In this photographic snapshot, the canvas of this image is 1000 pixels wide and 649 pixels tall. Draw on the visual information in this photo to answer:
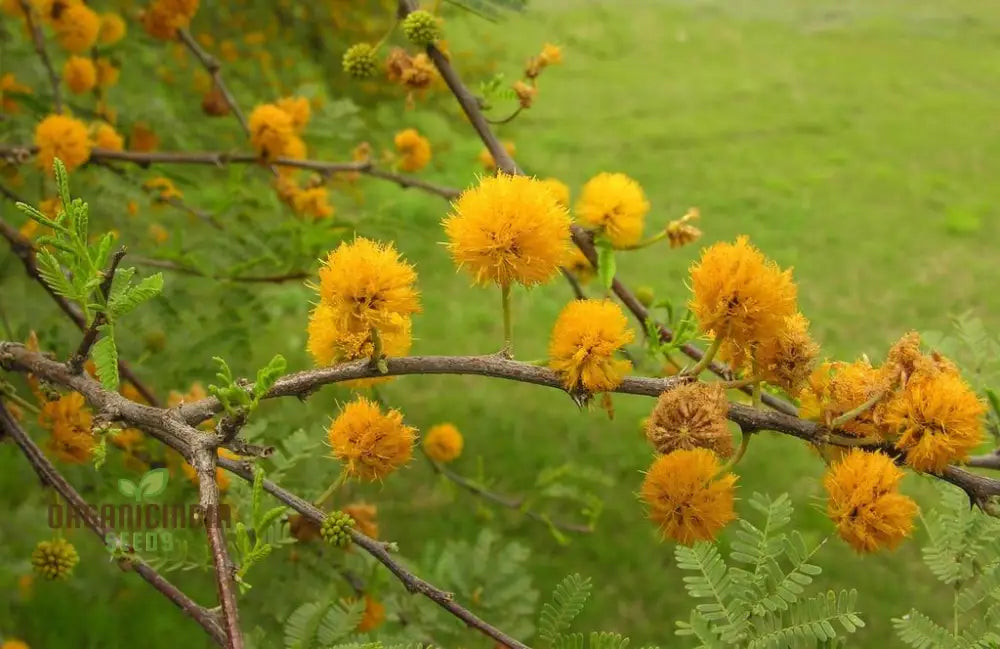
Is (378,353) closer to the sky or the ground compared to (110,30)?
closer to the ground

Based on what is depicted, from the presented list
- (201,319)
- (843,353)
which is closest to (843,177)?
(843,353)

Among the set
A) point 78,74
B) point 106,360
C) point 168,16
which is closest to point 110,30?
point 78,74

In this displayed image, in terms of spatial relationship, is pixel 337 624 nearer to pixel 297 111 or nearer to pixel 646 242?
pixel 646 242

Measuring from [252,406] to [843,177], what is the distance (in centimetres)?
592

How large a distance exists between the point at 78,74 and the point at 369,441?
1749 millimetres

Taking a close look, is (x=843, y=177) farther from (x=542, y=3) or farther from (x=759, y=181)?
(x=542, y=3)

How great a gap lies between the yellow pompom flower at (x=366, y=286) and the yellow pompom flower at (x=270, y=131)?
1202mm

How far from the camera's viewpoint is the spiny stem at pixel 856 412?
771mm

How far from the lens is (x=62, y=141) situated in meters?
1.64

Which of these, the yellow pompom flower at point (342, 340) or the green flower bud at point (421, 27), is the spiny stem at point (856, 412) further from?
the green flower bud at point (421, 27)

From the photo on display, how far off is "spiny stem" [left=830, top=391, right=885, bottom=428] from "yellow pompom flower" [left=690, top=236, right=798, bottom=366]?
0.33 feet

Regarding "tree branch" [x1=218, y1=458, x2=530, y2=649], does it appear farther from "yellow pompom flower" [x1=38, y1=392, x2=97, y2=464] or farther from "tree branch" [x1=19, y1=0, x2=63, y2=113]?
"tree branch" [x1=19, y1=0, x2=63, y2=113]

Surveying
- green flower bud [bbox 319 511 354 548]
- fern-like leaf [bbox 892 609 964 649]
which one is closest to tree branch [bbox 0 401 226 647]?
green flower bud [bbox 319 511 354 548]

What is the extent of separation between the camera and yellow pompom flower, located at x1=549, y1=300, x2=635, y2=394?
79cm
